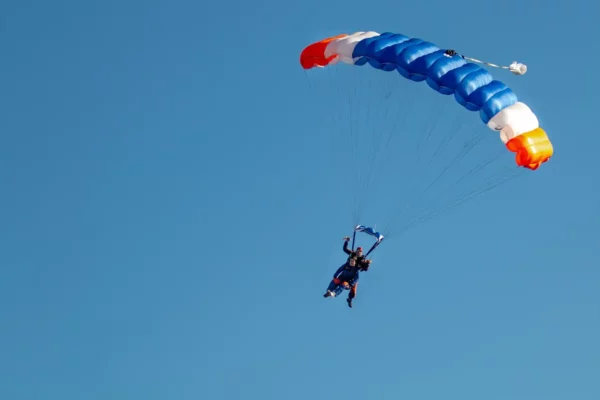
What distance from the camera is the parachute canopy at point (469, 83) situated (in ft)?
101

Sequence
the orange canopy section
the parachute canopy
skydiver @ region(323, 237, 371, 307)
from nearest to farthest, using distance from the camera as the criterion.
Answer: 1. the orange canopy section
2. the parachute canopy
3. skydiver @ region(323, 237, 371, 307)

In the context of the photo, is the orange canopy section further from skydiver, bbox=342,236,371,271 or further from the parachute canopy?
skydiver, bbox=342,236,371,271

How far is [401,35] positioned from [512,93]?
2708 mm

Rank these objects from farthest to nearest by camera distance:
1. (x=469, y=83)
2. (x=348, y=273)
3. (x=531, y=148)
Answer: (x=348, y=273) → (x=469, y=83) → (x=531, y=148)

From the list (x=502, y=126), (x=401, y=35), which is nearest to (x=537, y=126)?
(x=502, y=126)

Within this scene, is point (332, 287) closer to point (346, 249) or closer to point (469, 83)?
point (346, 249)

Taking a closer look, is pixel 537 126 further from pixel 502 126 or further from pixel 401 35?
pixel 401 35

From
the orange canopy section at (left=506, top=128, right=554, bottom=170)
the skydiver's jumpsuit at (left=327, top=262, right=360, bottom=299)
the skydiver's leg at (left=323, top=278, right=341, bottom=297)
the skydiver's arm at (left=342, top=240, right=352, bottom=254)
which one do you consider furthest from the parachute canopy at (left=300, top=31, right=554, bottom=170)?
the skydiver's leg at (left=323, top=278, right=341, bottom=297)

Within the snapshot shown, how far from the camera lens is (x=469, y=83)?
3105 cm

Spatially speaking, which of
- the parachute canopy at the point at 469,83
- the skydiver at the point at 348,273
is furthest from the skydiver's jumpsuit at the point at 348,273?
the parachute canopy at the point at 469,83

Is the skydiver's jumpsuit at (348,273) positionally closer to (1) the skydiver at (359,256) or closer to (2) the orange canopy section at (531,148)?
(1) the skydiver at (359,256)

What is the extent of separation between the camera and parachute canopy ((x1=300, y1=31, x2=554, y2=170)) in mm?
30781

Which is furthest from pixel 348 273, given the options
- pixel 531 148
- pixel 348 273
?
pixel 531 148

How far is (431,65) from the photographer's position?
31.3 m
